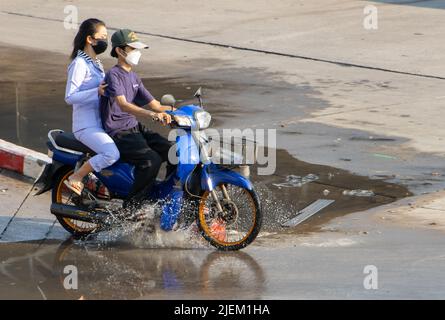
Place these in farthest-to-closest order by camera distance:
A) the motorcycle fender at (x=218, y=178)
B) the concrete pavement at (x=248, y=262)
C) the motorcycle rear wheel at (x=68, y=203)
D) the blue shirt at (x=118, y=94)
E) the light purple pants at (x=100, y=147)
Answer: the motorcycle rear wheel at (x=68, y=203), the light purple pants at (x=100, y=147), the blue shirt at (x=118, y=94), the motorcycle fender at (x=218, y=178), the concrete pavement at (x=248, y=262)

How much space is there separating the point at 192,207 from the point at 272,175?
8.14ft

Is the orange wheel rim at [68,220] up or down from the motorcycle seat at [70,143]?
down

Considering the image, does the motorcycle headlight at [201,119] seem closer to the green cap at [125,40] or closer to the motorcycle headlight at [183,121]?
the motorcycle headlight at [183,121]

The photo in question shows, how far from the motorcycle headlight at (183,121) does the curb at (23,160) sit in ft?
8.33

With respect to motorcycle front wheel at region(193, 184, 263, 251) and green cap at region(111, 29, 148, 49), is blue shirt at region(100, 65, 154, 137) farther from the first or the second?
motorcycle front wheel at region(193, 184, 263, 251)

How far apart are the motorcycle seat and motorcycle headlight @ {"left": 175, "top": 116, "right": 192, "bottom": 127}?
86 cm

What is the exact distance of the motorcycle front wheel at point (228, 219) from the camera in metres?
9.03

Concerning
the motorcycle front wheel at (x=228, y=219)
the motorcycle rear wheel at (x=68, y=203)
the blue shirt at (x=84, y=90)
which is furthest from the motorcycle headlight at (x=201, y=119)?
the motorcycle rear wheel at (x=68, y=203)

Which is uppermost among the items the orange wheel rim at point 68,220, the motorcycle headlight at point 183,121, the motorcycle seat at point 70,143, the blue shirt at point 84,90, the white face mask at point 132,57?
the white face mask at point 132,57

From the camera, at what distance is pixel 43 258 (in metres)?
8.99

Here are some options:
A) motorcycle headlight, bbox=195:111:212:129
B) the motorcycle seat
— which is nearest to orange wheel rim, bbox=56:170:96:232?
the motorcycle seat

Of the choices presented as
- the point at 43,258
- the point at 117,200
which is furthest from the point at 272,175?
the point at 43,258
